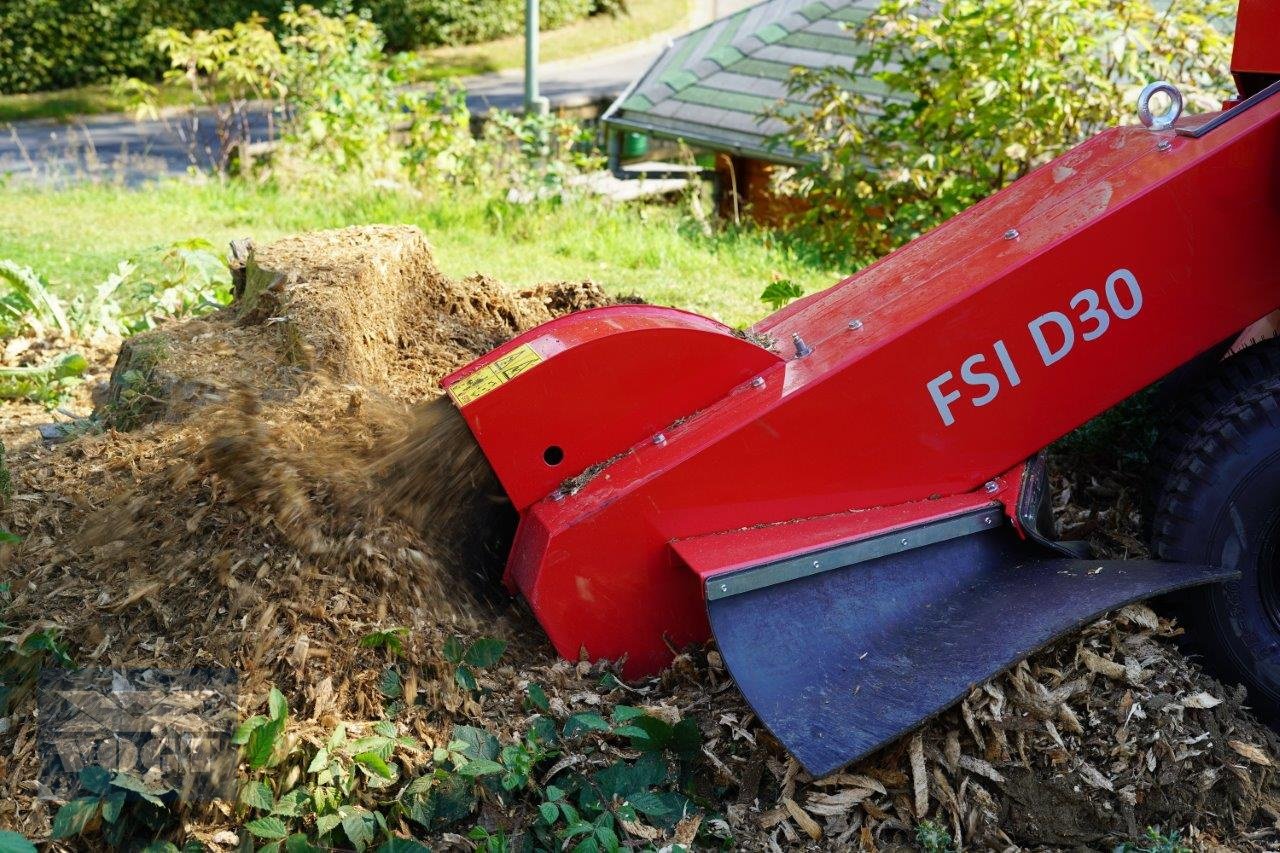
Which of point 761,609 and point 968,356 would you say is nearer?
point 761,609

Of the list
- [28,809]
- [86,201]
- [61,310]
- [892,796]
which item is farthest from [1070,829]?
[86,201]

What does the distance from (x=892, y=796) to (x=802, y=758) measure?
0.28 metres

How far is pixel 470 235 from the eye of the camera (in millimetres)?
6938

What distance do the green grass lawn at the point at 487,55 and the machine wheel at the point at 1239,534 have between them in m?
14.2

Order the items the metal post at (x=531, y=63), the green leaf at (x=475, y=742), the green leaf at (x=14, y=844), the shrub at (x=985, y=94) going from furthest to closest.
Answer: the metal post at (x=531, y=63) → the shrub at (x=985, y=94) → the green leaf at (x=475, y=742) → the green leaf at (x=14, y=844)

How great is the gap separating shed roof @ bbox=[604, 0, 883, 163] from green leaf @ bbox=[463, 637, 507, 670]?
19.5ft

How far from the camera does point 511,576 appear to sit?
2.99m

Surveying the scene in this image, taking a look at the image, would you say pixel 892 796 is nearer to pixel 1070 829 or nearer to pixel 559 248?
pixel 1070 829

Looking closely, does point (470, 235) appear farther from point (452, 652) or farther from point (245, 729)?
point (245, 729)

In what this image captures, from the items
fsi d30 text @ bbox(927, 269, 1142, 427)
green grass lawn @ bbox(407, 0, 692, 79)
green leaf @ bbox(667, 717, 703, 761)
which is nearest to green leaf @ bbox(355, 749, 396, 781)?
green leaf @ bbox(667, 717, 703, 761)

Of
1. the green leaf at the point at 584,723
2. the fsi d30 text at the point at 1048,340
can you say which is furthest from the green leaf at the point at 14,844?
the fsi d30 text at the point at 1048,340

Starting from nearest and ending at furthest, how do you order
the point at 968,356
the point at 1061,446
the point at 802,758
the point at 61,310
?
the point at 802,758, the point at 968,356, the point at 1061,446, the point at 61,310

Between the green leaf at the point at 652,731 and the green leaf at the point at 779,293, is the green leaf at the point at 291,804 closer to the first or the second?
the green leaf at the point at 652,731

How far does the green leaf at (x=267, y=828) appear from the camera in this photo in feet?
7.78
